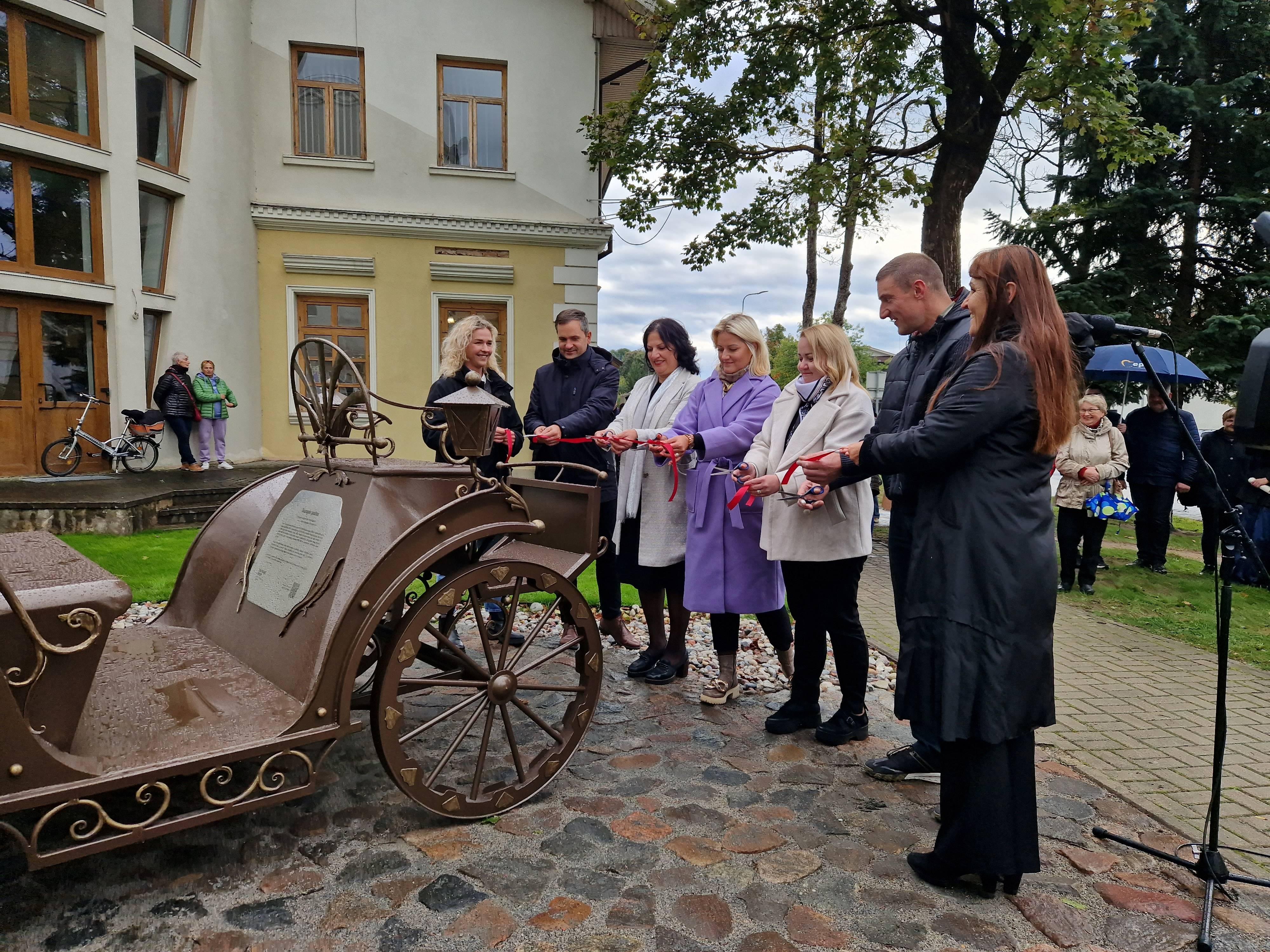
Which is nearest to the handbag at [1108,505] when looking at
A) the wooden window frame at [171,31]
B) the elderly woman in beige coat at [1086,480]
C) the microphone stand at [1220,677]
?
the elderly woman in beige coat at [1086,480]

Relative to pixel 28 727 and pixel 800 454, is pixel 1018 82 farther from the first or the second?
pixel 28 727

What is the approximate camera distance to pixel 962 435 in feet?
8.21

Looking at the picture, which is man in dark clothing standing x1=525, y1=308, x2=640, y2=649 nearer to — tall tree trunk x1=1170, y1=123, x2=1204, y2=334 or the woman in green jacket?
the woman in green jacket

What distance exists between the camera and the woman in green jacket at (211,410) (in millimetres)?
12086

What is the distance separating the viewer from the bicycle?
36.7 ft

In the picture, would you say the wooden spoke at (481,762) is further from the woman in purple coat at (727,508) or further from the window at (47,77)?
the window at (47,77)

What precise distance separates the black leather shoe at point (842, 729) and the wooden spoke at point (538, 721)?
50.2 inches

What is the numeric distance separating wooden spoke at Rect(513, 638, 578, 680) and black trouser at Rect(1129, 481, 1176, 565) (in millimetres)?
7713

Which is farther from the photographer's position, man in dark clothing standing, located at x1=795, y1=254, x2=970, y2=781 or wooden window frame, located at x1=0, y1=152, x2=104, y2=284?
wooden window frame, located at x1=0, y1=152, x2=104, y2=284

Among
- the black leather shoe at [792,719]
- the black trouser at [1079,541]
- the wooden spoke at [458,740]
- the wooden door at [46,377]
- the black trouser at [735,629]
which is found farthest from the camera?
the wooden door at [46,377]

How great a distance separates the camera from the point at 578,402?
4.91m

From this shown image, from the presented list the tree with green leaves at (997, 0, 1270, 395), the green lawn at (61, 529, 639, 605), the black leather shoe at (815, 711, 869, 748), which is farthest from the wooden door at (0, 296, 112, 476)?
the tree with green leaves at (997, 0, 1270, 395)

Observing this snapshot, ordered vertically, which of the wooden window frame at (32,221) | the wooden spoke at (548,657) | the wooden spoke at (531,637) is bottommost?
the wooden spoke at (548,657)

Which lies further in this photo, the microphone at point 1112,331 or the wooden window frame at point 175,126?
the wooden window frame at point 175,126
